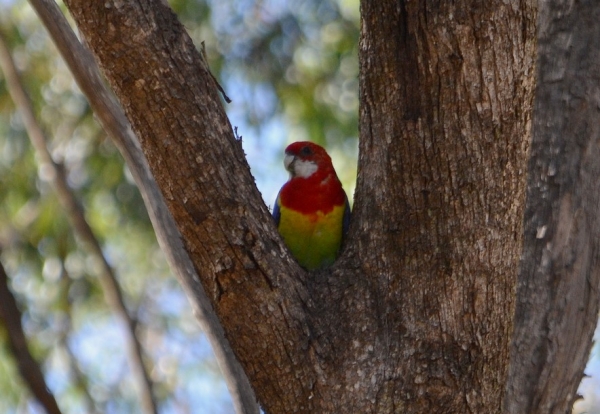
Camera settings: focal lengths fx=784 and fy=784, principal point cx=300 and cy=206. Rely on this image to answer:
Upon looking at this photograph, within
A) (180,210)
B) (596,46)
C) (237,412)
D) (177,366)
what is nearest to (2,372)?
(237,412)

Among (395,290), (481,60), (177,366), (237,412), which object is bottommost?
(177,366)

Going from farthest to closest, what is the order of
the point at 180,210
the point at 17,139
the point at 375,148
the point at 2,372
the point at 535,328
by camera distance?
the point at 17,139 < the point at 2,372 < the point at 535,328 < the point at 375,148 < the point at 180,210

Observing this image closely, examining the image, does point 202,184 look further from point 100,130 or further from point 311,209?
point 100,130

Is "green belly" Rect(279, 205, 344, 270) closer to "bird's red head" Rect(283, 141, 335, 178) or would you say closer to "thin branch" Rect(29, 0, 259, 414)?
"bird's red head" Rect(283, 141, 335, 178)

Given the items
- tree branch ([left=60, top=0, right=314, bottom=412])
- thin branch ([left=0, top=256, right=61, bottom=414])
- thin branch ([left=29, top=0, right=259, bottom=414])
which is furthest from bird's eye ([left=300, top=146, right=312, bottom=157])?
thin branch ([left=0, top=256, right=61, bottom=414])

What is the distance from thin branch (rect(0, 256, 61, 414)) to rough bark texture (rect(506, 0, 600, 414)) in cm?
274

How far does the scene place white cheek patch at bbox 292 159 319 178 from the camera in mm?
4645

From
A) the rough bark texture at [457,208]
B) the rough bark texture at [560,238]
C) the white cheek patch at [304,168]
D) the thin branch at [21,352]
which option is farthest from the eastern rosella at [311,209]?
the thin branch at [21,352]

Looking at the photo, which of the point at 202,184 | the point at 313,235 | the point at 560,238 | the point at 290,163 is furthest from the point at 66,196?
the point at 560,238

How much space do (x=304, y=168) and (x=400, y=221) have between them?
1931 millimetres

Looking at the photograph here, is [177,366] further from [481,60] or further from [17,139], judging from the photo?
[481,60]

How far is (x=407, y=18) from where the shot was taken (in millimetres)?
2771

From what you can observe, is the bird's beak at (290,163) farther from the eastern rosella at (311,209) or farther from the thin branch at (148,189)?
the thin branch at (148,189)

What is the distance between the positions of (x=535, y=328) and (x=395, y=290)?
1048 millimetres
